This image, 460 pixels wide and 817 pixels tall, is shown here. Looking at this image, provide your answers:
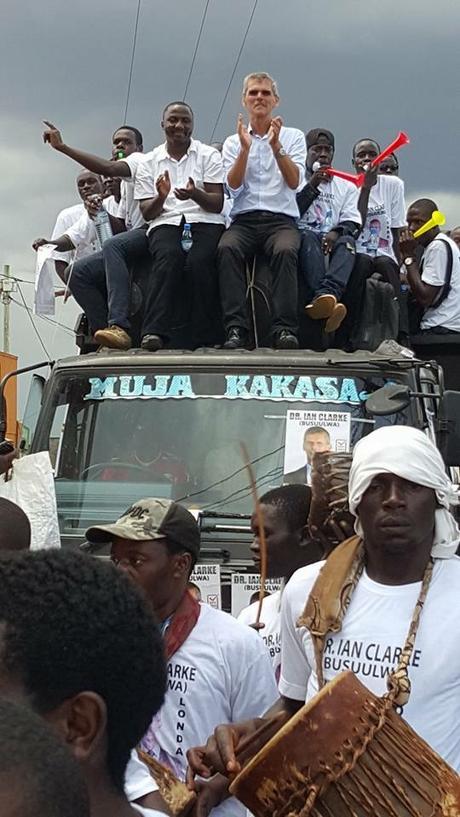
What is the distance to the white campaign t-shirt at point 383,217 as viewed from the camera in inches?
311

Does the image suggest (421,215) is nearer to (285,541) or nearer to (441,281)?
(441,281)

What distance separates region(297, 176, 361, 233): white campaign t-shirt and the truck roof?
146 centimetres

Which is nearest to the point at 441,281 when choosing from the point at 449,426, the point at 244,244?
the point at 244,244

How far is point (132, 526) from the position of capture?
11.1ft

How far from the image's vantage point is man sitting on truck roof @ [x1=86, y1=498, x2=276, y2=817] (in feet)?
9.85

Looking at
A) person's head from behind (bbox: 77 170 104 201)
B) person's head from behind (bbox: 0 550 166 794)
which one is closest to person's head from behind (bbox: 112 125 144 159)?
person's head from behind (bbox: 77 170 104 201)

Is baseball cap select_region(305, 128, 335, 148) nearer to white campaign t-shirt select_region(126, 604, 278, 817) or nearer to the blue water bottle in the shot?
the blue water bottle

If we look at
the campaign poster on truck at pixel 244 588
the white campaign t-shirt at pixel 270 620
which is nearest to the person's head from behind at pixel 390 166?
the campaign poster on truck at pixel 244 588

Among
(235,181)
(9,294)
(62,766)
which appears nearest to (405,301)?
(235,181)

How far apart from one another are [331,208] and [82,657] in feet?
19.9

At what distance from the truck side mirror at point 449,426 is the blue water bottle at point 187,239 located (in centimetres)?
198

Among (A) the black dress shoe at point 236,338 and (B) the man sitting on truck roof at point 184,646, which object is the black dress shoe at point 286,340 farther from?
(B) the man sitting on truck roof at point 184,646

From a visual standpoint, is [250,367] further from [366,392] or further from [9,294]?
[9,294]

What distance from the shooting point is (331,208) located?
7547mm
